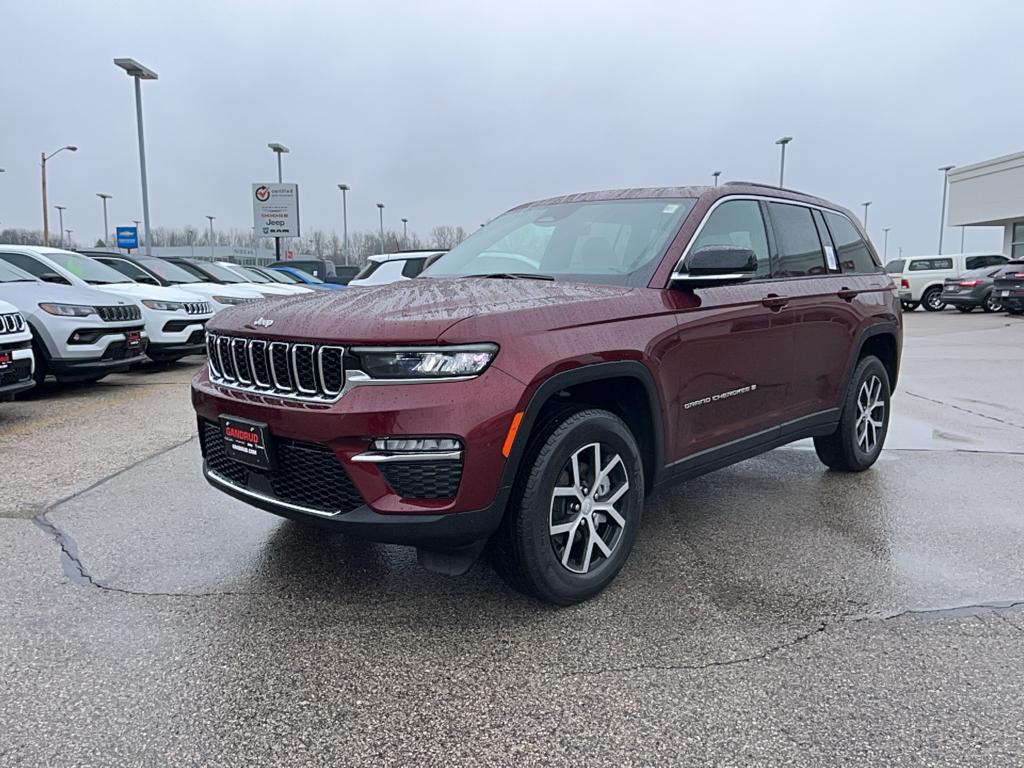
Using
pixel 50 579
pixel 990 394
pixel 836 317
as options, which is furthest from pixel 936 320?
pixel 50 579

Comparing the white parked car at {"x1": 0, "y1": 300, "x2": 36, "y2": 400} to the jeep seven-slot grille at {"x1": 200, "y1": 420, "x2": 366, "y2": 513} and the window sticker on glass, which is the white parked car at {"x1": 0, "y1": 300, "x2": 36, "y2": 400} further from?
the window sticker on glass

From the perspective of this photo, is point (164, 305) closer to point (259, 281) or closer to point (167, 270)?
point (167, 270)

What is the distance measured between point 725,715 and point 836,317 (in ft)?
9.77

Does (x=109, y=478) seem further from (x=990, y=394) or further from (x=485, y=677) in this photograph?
(x=990, y=394)

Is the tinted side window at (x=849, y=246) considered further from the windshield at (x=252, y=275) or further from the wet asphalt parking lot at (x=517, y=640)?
the windshield at (x=252, y=275)

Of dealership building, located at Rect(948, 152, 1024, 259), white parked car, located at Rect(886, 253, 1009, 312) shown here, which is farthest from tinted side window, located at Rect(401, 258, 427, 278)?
dealership building, located at Rect(948, 152, 1024, 259)

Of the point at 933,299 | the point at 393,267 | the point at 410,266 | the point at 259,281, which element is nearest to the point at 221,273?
the point at 259,281

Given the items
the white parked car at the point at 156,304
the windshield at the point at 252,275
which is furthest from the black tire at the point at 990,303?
the white parked car at the point at 156,304

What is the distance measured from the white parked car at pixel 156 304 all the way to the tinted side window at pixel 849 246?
26.1 ft

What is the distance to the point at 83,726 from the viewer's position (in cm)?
239

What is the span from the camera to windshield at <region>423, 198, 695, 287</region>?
3699 millimetres

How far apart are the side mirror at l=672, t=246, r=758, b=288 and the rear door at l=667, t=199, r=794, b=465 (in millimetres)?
104

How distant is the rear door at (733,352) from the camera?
3.61 m

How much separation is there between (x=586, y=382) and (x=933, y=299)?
27.5 meters
